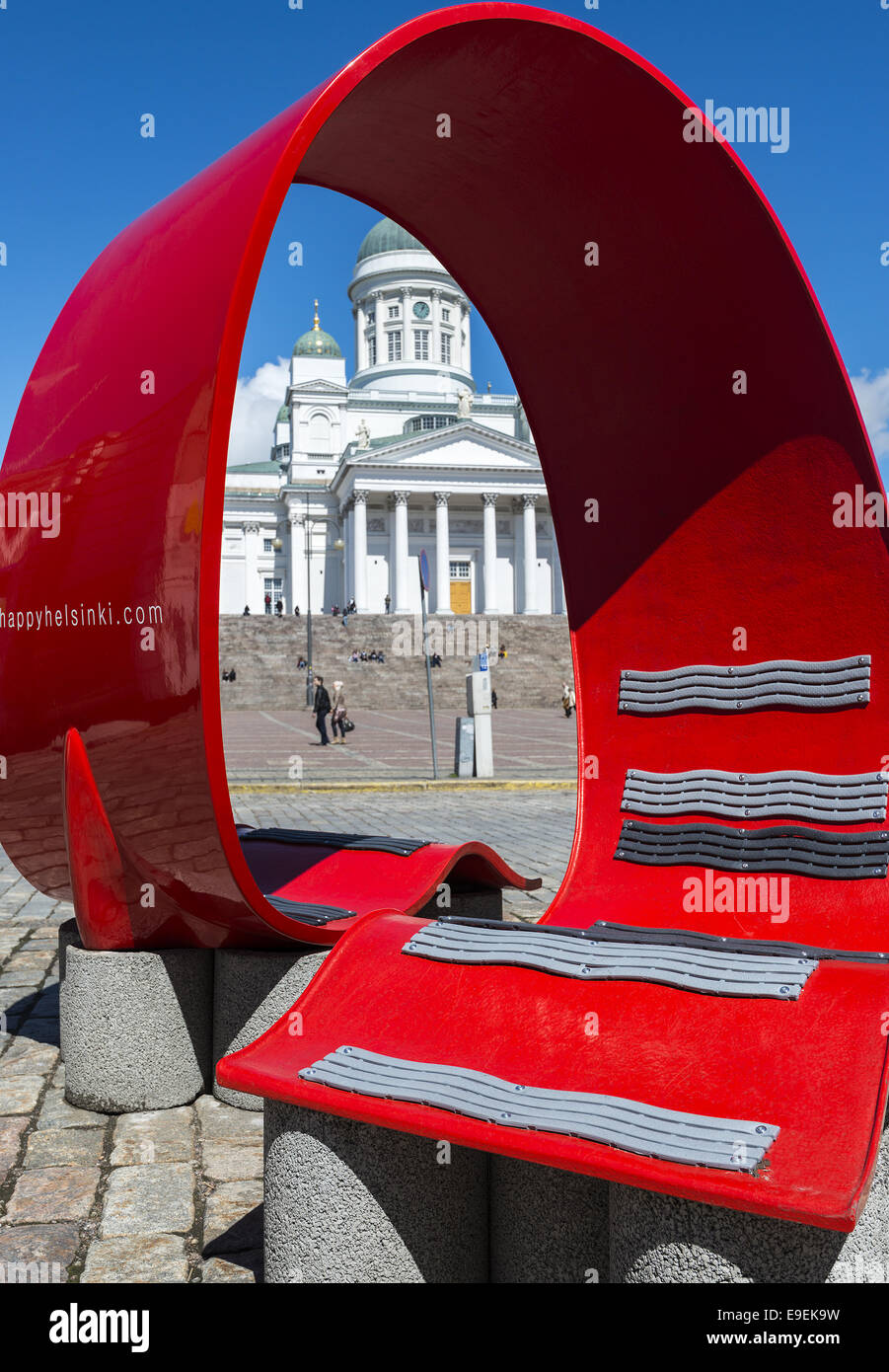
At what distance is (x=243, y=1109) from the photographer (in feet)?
14.1

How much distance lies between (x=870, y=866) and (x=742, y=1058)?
1724 mm

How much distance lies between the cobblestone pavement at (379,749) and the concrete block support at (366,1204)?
41.3ft

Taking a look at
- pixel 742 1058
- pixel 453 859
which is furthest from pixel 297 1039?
pixel 453 859

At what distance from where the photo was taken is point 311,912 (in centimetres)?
452

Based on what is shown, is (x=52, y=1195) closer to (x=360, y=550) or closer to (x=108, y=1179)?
(x=108, y=1179)

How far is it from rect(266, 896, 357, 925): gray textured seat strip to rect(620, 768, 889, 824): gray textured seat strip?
1295mm

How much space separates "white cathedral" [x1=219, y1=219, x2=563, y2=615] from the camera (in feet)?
232

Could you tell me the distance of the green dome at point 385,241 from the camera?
87000mm

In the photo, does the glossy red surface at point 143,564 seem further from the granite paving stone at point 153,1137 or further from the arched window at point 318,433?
the arched window at point 318,433

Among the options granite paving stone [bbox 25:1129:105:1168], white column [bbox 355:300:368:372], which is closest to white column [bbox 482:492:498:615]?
white column [bbox 355:300:368:372]

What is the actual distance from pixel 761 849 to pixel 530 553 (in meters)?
68.1

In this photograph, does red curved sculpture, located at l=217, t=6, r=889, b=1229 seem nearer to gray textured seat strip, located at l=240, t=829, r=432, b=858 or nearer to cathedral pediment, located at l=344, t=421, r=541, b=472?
gray textured seat strip, located at l=240, t=829, r=432, b=858

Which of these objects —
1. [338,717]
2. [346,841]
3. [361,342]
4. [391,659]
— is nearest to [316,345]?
[361,342]

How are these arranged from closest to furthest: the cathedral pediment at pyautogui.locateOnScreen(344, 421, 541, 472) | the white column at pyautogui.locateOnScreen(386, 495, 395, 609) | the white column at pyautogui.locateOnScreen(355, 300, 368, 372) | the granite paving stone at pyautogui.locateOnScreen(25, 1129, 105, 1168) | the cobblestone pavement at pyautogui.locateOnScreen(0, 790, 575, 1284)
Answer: the cobblestone pavement at pyautogui.locateOnScreen(0, 790, 575, 1284)
the granite paving stone at pyautogui.locateOnScreen(25, 1129, 105, 1168)
the cathedral pediment at pyautogui.locateOnScreen(344, 421, 541, 472)
the white column at pyautogui.locateOnScreen(386, 495, 395, 609)
the white column at pyautogui.locateOnScreen(355, 300, 368, 372)
